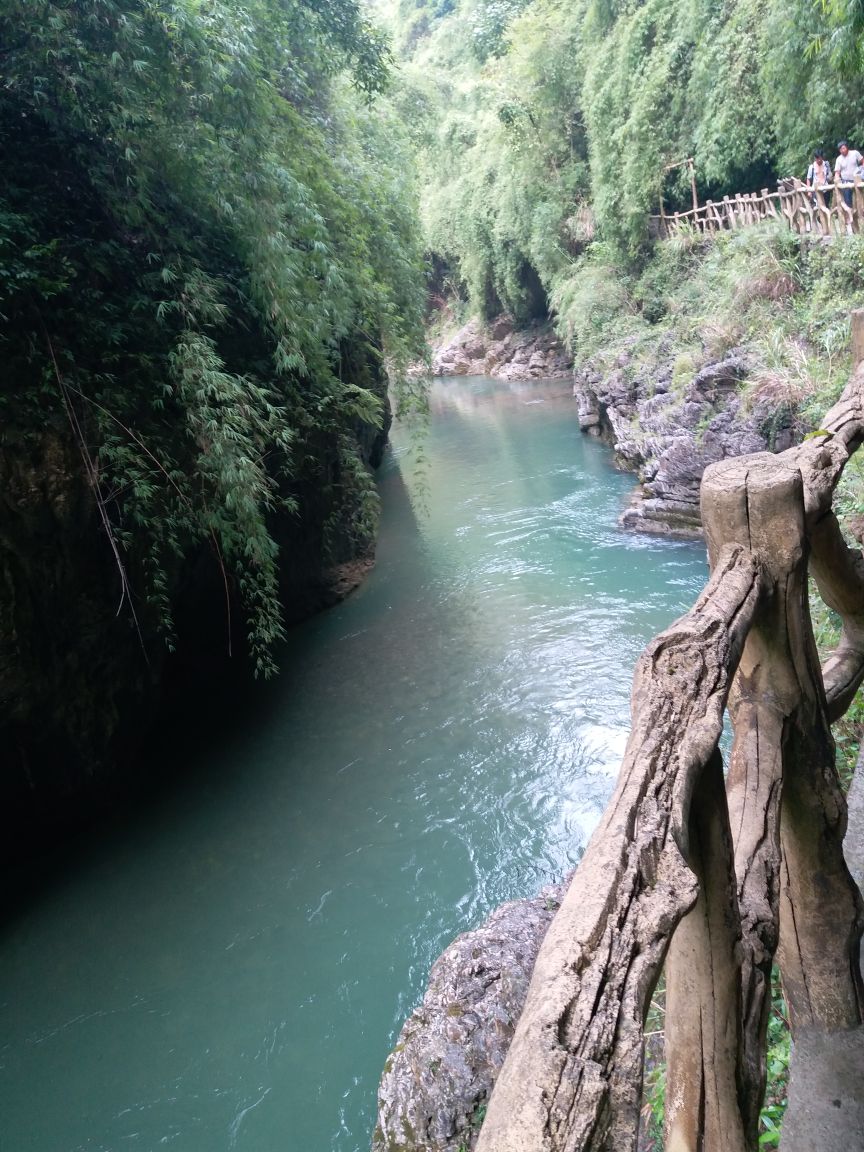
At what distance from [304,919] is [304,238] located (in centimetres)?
620

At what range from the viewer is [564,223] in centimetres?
2167

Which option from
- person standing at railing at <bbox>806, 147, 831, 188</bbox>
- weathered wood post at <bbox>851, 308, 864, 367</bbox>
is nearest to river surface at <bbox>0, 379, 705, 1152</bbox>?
weathered wood post at <bbox>851, 308, 864, 367</bbox>

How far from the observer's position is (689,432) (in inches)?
385

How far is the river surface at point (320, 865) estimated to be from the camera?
363cm

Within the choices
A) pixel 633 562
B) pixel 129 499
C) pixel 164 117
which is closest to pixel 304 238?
pixel 164 117

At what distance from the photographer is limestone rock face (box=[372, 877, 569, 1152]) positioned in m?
2.73

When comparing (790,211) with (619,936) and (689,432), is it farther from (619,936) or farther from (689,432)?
(619,936)

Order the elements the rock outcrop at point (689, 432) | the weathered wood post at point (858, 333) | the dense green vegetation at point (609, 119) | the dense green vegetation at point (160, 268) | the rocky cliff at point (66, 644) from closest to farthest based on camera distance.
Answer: the weathered wood post at point (858, 333), the rocky cliff at point (66, 644), the dense green vegetation at point (160, 268), the rock outcrop at point (689, 432), the dense green vegetation at point (609, 119)

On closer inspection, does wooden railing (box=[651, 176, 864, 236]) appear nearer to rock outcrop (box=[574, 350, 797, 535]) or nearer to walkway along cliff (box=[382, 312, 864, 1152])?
rock outcrop (box=[574, 350, 797, 535])

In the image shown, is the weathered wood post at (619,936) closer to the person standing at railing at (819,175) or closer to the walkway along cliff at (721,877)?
the walkway along cliff at (721,877)

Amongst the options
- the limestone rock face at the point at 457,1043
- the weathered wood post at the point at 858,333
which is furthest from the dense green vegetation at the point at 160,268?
the weathered wood post at the point at 858,333

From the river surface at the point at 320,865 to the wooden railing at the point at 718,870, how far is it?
111 inches

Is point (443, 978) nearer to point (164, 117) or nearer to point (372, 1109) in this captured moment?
point (372, 1109)

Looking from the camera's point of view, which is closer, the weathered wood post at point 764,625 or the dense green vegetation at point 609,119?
the weathered wood post at point 764,625
